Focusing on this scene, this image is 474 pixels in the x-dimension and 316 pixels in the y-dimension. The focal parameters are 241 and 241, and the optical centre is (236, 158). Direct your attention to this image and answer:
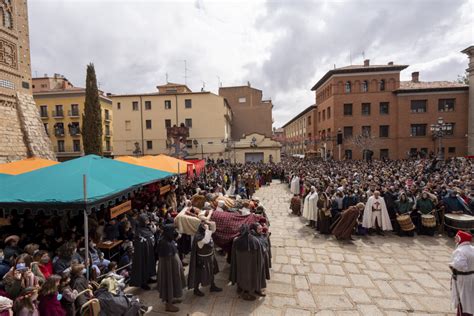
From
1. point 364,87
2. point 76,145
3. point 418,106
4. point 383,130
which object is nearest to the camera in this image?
point 418,106

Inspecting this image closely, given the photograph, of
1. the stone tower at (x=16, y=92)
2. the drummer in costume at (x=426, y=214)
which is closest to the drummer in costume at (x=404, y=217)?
the drummer in costume at (x=426, y=214)

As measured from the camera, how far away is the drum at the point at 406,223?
846 cm

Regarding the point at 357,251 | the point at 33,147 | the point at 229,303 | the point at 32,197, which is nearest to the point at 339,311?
the point at 229,303

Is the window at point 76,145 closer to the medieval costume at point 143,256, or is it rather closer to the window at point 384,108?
the medieval costume at point 143,256

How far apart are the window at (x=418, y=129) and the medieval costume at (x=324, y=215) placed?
3117 cm

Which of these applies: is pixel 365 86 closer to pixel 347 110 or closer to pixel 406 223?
pixel 347 110

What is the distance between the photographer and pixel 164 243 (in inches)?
187

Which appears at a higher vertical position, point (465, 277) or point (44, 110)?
point (44, 110)

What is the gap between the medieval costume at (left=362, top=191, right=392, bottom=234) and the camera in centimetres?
863

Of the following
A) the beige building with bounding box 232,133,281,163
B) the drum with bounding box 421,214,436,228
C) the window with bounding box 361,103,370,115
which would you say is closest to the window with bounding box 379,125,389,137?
the window with bounding box 361,103,370,115

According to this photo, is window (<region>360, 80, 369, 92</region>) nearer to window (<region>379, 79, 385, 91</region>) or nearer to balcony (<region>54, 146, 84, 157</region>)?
window (<region>379, 79, 385, 91</region>)

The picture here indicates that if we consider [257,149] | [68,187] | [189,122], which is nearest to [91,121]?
[189,122]

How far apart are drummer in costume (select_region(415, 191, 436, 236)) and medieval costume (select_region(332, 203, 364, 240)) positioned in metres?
2.32

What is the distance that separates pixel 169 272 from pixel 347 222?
6.20 m
